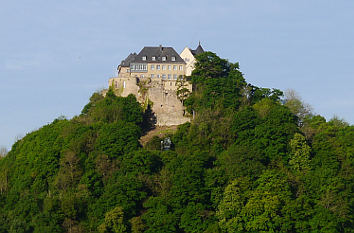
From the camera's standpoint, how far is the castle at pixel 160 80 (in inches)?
3270

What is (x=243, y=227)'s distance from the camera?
64.1m

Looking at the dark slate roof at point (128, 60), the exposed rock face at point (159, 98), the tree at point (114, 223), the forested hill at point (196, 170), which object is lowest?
the tree at point (114, 223)

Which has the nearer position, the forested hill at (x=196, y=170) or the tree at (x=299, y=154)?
the forested hill at (x=196, y=170)

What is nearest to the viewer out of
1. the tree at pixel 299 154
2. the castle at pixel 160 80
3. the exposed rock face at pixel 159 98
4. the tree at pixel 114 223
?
the tree at pixel 114 223

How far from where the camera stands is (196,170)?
69812 millimetres

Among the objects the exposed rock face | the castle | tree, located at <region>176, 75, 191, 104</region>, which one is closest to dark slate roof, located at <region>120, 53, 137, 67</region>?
the castle

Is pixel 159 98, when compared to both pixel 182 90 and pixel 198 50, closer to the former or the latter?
pixel 182 90

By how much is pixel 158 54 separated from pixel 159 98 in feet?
29.9

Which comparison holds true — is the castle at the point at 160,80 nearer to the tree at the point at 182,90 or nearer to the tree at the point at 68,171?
the tree at the point at 182,90

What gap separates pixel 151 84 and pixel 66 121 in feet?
35.2

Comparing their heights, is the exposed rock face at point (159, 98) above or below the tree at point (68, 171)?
above

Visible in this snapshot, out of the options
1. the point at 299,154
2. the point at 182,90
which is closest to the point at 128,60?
the point at 182,90

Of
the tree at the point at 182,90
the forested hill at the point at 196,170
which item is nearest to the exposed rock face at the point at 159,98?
the tree at the point at 182,90

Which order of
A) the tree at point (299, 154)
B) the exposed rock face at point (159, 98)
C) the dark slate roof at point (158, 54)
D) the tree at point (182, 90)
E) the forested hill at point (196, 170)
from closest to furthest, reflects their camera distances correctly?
the forested hill at point (196, 170)
the tree at point (299, 154)
the exposed rock face at point (159, 98)
the tree at point (182, 90)
the dark slate roof at point (158, 54)
